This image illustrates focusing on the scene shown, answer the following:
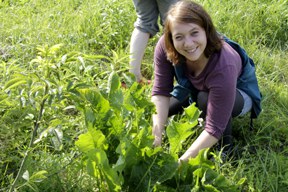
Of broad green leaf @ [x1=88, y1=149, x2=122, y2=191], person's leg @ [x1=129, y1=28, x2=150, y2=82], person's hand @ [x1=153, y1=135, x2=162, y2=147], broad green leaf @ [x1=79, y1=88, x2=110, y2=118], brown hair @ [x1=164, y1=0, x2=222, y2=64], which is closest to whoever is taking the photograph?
broad green leaf @ [x1=88, y1=149, x2=122, y2=191]

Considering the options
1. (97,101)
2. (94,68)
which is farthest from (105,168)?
(94,68)

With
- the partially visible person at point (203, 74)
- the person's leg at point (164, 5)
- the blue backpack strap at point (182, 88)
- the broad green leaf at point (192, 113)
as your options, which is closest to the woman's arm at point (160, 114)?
the partially visible person at point (203, 74)

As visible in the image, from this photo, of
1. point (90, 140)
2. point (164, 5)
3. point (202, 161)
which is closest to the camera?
point (90, 140)

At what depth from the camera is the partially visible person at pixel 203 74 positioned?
7.14 ft

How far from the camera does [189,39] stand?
2168mm

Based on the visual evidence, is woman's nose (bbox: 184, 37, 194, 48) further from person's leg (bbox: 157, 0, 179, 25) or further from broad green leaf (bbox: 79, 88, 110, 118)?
person's leg (bbox: 157, 0, 179, 25)

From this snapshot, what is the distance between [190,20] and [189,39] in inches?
3.5

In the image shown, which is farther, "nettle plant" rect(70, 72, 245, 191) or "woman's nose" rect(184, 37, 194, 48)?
"woman's nose" rect(184, 37, 194, 48)

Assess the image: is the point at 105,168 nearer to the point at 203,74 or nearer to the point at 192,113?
the point at 192,113

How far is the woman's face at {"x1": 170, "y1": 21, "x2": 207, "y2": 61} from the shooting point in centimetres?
215

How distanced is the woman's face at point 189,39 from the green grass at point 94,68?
250mm

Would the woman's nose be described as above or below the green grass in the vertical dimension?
above

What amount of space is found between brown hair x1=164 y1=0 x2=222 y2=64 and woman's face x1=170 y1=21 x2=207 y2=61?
2 centimetres

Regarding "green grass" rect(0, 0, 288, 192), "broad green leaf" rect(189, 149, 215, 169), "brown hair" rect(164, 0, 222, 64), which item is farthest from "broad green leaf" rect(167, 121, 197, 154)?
"brown hair" rect(164, 0, 222, 64)
